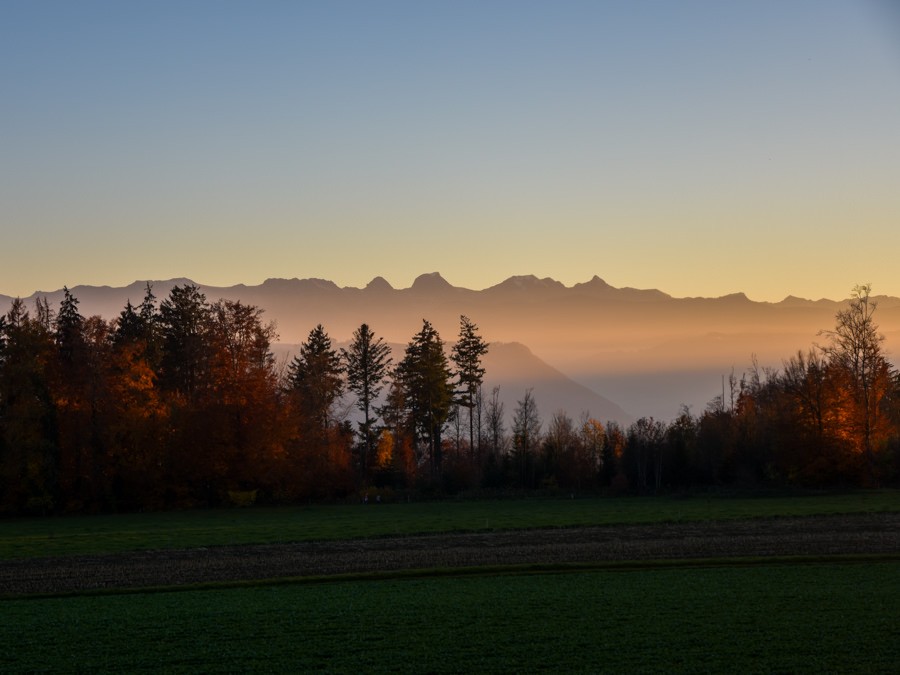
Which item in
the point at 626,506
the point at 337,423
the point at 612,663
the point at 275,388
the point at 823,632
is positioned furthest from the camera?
the point at 337,423

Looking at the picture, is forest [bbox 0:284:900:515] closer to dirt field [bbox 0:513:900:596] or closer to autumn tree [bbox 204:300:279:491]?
autumn tree [bbox 204:300:279:491]

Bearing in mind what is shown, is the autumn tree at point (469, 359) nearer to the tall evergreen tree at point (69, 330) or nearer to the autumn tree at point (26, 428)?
the tall evergreen tree at point (69, 330)

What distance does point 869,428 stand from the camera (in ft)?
232

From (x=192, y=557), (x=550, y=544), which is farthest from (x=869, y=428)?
(x=192, y=557)

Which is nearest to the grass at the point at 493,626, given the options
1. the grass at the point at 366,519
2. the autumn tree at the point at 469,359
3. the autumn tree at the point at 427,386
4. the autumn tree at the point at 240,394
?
the grass at the point at 366,519

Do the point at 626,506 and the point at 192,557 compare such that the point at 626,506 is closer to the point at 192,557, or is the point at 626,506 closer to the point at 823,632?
the point at 192,557

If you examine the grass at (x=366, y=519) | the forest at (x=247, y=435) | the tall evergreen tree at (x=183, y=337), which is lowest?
the grass at (x=366, y=519)

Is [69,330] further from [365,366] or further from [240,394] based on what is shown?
[365,366]

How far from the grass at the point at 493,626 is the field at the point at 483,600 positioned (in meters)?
0.07

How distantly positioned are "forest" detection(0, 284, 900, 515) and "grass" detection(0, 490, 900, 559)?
5002 millimetres

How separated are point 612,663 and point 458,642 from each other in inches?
142

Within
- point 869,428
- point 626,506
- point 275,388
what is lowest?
point 626,506

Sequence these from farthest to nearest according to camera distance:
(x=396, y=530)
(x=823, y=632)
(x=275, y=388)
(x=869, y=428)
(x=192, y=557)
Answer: (x=275, y=388)
(x=869, y=428)
(x=396, y=530)
(x=192, y=557)
(x=823, y=632)

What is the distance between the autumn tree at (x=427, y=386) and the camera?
91.0 meters
